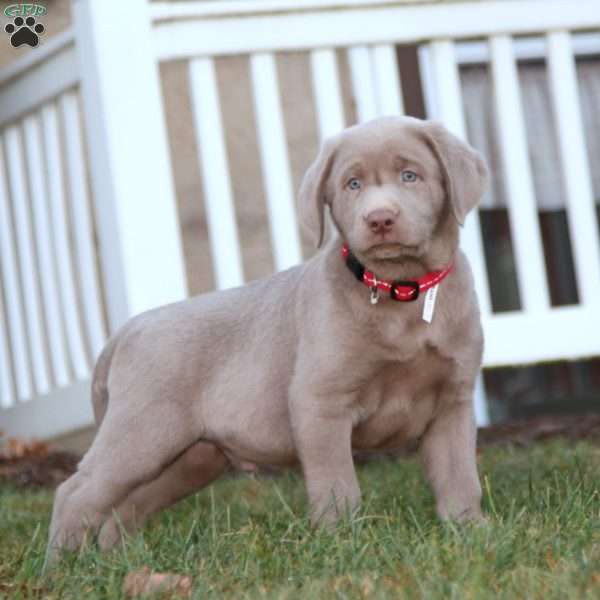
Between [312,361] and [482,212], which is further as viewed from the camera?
[482,212]

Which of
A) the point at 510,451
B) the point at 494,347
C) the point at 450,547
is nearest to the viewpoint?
the point at 450,547

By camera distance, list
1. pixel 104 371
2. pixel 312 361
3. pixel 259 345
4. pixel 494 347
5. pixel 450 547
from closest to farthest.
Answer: pixel 450 547, pixel 312 361, pixel 259 345, pixel 104 371, pixel 494 347

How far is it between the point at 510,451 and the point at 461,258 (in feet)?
6.04

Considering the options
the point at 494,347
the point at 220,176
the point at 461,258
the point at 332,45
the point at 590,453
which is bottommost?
the point at 590,453

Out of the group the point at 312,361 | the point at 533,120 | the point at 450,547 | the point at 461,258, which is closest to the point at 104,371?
the point at 312,361

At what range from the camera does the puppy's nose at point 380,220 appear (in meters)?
3.54

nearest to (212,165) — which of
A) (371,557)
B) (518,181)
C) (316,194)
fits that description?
(518,181)

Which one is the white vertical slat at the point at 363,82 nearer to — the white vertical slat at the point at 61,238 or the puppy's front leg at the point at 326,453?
the white vertical slat at the point at 61,238

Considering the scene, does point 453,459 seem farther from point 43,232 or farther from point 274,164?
point 43,232

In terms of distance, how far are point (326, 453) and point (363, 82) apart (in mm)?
3029

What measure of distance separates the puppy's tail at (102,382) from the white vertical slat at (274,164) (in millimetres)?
1828

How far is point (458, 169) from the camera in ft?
12.2

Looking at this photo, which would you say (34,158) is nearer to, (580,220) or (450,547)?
(580,220)

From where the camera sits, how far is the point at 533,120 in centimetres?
814
